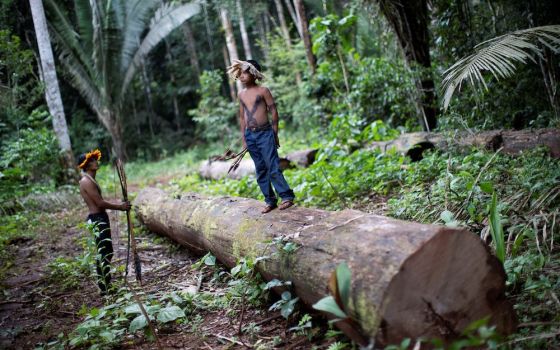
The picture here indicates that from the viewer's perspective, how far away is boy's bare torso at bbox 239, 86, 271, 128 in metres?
3.87

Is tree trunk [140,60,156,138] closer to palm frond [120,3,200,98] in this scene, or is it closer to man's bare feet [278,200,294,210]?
palm frond [120,3,200,98]

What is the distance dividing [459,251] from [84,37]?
40.7ft

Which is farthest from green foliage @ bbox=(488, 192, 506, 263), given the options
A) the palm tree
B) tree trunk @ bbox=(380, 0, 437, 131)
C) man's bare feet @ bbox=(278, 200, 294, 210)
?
the palm tree

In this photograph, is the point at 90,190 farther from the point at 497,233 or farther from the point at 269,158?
the point at 497,233

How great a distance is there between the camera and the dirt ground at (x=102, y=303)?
2.84 metres

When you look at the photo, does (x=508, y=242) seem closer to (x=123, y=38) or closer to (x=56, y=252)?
(x=56, y=252)

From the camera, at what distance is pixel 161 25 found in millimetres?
12289

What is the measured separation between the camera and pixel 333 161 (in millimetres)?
6770

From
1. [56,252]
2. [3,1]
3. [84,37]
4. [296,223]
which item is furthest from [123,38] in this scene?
[296,223]

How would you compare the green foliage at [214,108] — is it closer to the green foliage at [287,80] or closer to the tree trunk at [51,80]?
the green foliage at [287,80]

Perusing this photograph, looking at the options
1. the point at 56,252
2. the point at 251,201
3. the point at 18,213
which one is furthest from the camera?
the point at 18,213

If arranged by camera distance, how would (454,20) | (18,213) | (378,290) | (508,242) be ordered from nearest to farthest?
1. (378,290)
2. (508,242)
3. (454,20)
4. (18,213)

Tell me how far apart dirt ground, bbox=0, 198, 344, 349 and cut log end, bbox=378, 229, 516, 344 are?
68cm

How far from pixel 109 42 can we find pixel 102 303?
9947 mm
